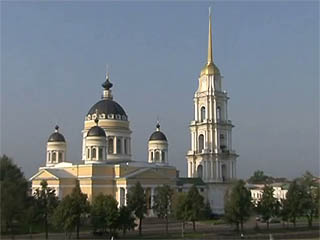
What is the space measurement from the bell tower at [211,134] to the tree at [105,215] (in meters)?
22.2

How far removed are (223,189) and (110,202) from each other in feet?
77.6

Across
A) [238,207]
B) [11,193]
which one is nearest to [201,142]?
[238,207]

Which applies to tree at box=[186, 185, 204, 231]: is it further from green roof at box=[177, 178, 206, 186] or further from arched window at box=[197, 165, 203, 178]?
arched window at box=[197, 165, 203, 178]

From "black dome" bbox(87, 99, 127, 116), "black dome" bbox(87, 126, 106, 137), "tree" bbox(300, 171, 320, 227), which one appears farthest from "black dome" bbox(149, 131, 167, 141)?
"tree" bbox(300, 171, 320, 227)

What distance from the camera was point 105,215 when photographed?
34188mm

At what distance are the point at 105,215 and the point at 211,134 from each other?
23.2 meters

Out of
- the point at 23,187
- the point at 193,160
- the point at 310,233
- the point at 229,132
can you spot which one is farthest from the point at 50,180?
the point at 310,233

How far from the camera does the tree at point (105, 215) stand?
3412 centimetres

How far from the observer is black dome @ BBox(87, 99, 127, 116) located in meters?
53.8

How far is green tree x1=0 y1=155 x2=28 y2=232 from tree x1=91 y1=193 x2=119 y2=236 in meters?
4.81

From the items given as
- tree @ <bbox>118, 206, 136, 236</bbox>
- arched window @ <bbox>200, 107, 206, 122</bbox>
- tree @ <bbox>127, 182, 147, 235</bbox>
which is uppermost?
arched window @ <bbox>200, 107, 206, 122</bbox>

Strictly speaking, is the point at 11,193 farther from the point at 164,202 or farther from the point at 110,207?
the point at 164,202

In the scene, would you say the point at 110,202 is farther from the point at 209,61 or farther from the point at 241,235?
the point at 209,61

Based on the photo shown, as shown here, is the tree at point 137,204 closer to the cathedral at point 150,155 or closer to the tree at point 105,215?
the tree at point 105,215
